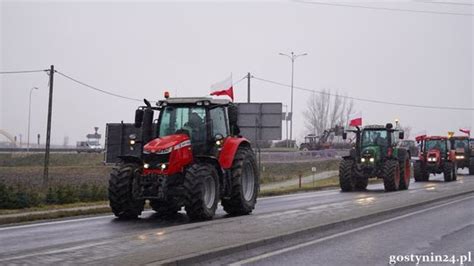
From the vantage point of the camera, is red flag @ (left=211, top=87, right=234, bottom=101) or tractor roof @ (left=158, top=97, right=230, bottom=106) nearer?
tractor roof @ (left=158, top=97, right=230, bottom=106)

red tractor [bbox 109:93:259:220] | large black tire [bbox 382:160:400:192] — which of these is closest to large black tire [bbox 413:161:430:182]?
large black tire [bbox 382:160:400:192]

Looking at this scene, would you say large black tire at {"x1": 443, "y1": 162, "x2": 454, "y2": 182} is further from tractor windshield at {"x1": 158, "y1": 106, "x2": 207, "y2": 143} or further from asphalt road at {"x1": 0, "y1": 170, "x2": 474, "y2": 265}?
tractor windshield at {"x1": 158, "y1": 106, "x2": 207, "y2": 143}

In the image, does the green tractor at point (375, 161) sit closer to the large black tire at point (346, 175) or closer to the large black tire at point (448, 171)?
the large black tire at point (346, 175)

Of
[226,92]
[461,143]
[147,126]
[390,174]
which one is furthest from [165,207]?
[461,143]

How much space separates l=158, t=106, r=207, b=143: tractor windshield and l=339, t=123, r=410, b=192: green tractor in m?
14.7

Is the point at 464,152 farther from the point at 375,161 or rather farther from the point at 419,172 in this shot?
the point at 375,161

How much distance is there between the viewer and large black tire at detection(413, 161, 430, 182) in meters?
40.6

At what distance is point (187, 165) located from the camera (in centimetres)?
1586

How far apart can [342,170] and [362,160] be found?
1079 millimetres

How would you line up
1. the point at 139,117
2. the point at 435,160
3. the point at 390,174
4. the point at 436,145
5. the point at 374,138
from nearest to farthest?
the point at 139,117 → the point at 390,174 → the point at 374,138 → the point at 435,160 → the point at 436,145

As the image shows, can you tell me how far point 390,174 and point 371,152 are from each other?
5.14 ft

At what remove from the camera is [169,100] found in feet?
55.7

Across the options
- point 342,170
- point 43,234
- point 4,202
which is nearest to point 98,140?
point 342,170

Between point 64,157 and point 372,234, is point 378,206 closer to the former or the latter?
point 372,234
